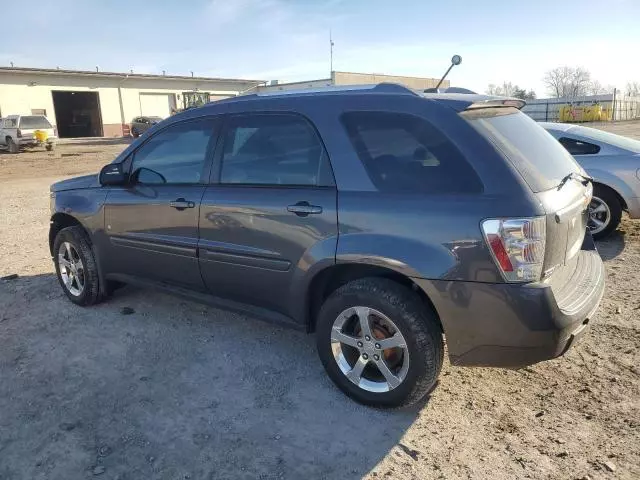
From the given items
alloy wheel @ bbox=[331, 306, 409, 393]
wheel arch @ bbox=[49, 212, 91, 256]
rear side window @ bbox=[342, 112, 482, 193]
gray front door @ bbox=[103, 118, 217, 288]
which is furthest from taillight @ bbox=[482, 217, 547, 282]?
wheel arch @ bbox=[49, 212, 91, 256]

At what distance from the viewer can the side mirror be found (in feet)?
13.9

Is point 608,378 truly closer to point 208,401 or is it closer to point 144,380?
point 208,401

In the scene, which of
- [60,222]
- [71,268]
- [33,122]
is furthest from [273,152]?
[33,122]

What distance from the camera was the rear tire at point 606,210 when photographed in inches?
246

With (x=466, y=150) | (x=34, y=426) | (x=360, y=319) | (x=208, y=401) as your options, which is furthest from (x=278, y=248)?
(x=34, y=426)

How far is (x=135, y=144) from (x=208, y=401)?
7.35ft

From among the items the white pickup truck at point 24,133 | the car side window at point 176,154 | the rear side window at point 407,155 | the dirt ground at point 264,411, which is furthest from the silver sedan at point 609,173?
the white pickup truck at point 24,133

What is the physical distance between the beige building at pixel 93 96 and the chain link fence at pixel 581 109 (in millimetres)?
28960

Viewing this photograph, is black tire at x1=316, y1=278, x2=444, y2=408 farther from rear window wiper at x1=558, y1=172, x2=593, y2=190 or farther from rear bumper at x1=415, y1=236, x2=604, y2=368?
rear window wiper at x1=558, y1=172, x2=593, y2=190

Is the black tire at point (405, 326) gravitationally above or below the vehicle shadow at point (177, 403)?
above

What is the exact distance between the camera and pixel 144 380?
350 centimetres

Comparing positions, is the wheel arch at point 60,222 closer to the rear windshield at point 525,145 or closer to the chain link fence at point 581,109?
the rear windshield at point 525,145

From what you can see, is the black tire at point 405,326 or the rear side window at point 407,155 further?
the black tire at point 405,326

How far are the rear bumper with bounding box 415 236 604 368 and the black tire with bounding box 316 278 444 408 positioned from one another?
0.11 metres
